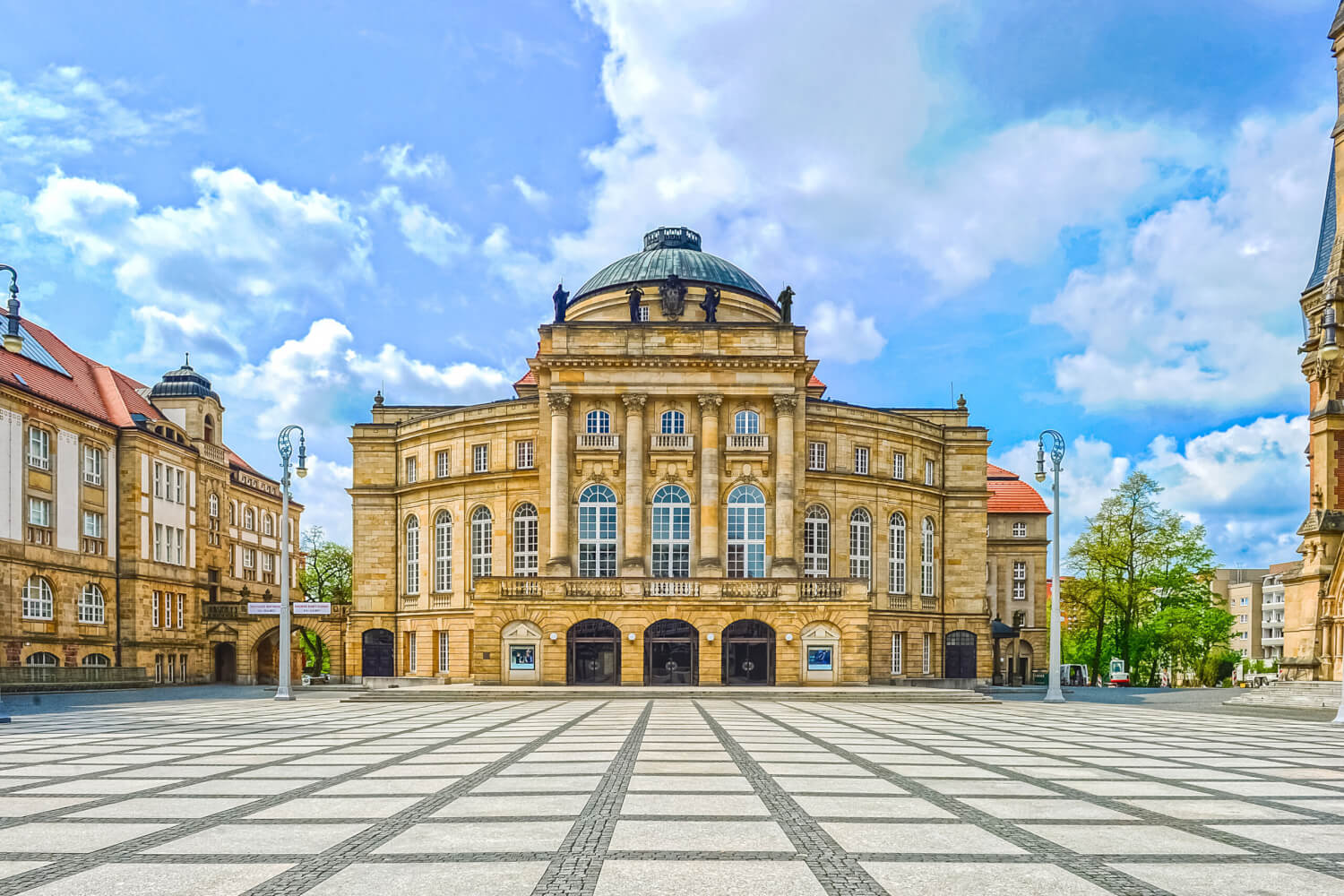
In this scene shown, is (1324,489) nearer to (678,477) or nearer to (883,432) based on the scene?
(883,432)

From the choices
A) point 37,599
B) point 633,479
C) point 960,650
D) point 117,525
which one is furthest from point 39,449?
point 960,650

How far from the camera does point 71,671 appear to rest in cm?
4731

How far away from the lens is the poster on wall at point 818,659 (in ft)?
159

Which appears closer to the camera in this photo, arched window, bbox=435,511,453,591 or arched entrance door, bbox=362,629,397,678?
arched window, bbox=435,511,453,591

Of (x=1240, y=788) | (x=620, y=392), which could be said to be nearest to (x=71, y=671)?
(x=620, y=392)

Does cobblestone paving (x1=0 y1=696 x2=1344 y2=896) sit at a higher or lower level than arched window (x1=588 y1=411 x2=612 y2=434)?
lower

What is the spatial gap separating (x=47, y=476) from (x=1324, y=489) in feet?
202

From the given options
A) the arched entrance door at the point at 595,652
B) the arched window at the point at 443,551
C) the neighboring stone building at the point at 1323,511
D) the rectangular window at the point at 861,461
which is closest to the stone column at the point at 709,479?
the arched entrance door at the point at 595,652

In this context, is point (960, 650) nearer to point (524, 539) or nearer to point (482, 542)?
point (524, 539)

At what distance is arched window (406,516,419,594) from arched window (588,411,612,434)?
14192 millimetres

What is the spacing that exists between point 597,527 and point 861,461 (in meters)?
15.7

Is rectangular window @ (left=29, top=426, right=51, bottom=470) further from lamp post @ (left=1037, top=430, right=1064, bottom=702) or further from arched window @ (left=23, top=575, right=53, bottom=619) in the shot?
lamp post @ (left=1037, top=430, right=1064, bottom=702)

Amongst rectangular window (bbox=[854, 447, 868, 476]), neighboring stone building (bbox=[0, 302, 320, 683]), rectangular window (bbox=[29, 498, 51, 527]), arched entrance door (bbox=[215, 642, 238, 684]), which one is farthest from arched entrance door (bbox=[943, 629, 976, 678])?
rectangular window (bbox=[29, 498, 51, 527])

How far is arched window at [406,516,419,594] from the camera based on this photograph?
6169cm
